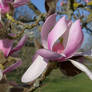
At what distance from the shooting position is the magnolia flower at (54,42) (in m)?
0.35

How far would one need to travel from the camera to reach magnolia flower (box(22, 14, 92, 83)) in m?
0.35

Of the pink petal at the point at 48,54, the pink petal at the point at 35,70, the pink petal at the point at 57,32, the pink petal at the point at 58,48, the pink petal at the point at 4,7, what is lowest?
the pink petal at the point at 35,70

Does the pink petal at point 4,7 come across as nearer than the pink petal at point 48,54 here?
No

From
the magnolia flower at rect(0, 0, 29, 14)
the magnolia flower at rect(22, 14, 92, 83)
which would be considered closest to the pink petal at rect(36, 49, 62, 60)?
the magnolia flower at rect(22, 14, 92, 83)

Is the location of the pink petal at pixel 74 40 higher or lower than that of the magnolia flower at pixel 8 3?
lower

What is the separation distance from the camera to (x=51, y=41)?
37 centimetres

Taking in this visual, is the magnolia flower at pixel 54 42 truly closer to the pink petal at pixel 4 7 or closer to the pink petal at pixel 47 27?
the pink petal at pixel 47 27

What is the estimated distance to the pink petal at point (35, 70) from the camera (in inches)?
14.1

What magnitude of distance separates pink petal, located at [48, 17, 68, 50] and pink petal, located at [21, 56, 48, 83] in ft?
0.10

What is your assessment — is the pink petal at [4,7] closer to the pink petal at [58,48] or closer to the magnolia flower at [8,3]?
the magnolia flower at [8,3]

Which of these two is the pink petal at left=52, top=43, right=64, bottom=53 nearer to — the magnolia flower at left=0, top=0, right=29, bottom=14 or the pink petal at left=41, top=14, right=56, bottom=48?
the pink petal at left=41, top=14, right=56, bottom=48

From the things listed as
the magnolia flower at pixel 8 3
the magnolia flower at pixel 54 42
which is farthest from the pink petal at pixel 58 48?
the magnolia flower at pixel 8 3

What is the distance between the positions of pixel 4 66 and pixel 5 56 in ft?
0.08

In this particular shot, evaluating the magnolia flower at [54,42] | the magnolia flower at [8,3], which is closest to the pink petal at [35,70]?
the magnolia flower at [54,42]
